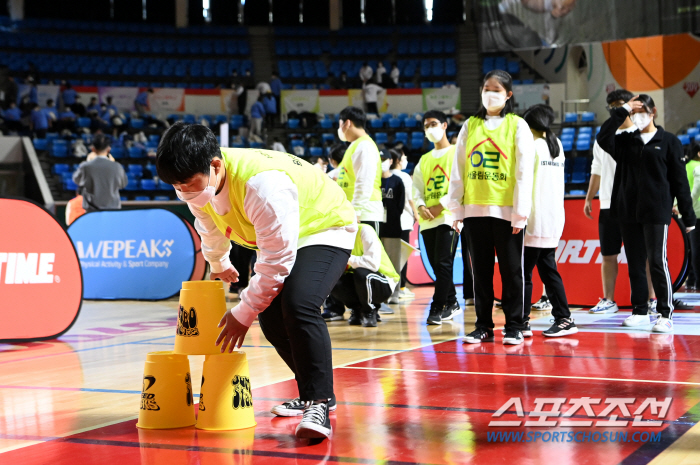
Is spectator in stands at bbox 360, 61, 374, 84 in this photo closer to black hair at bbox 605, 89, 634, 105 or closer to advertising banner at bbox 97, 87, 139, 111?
advertising banner at bbox 97, 87, 139, 111

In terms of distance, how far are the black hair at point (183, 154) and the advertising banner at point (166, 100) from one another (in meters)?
19.3

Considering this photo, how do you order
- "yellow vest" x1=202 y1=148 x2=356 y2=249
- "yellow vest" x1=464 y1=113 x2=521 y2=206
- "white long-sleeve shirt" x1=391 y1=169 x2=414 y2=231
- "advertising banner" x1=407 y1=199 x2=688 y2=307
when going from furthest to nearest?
"white long-sleeve shirt" x1=391 y1=169 x2=414 y2=231, "advertising banner" x1=407 y1=199 x2=688 y2=307, "yellow vest" x1=464 y1=113 x2=521 y2=206, "yellow vest" x1=202 y1=148 x2=356 y2=249

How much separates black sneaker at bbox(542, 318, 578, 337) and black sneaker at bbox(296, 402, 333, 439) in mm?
2835

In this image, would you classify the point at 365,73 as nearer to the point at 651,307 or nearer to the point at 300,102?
the point at 300,102

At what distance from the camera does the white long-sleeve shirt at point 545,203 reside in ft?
16.9

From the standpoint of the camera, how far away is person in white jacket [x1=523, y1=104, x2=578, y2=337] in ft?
16.9

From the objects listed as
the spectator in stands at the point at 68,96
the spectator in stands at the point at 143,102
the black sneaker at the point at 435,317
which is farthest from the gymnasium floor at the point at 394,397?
the spectator in stands at the point at 143,102

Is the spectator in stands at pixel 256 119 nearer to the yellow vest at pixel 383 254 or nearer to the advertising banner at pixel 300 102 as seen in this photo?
the advertising banner at pixel 300 102

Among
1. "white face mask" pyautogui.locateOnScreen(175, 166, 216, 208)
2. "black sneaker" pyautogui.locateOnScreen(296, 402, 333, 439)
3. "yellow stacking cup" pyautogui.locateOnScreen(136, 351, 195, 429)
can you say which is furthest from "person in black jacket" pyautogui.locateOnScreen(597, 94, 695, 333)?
"white face mask" pyautogui.locateOnScreen(175, 166, 216, 208)

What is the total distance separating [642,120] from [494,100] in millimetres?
1325

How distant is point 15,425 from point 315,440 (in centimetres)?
125

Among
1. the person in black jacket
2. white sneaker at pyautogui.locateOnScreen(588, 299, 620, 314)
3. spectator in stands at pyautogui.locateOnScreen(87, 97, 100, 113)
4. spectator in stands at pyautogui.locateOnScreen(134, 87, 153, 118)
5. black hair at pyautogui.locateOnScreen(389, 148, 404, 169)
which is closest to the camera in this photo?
the person in black jacket

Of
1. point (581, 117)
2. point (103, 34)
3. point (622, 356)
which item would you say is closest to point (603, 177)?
point (622, 356)

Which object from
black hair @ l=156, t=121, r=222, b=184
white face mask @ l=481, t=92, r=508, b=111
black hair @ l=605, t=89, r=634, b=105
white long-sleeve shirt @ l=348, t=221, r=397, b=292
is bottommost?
white long-sleeve shirt @ l=348, t=221, r=397, b=292
